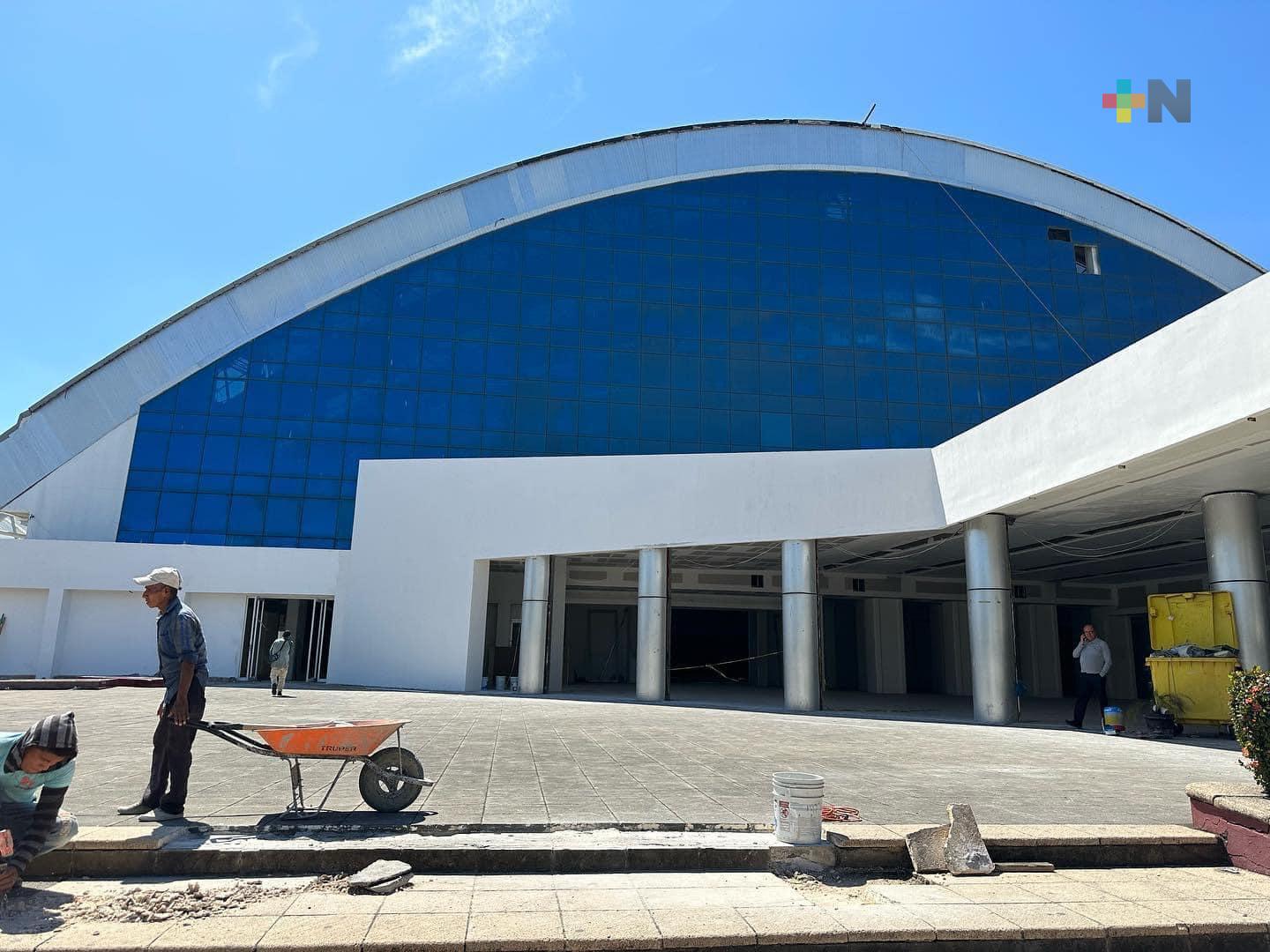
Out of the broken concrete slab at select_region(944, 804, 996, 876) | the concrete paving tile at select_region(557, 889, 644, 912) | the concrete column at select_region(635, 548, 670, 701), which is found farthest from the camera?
the concrete column at select_region(635, 548, 670, 701)

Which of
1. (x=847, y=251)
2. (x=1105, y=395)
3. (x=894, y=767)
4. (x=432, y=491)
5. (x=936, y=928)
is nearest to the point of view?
(x=936, y=928)

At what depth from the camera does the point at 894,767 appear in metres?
8.85

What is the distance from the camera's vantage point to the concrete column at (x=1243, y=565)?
1244 centimetres

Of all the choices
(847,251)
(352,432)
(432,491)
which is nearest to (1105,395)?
(432,491)

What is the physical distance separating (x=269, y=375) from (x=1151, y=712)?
2754 centimetres

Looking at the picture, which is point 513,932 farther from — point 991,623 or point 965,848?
point 991,623

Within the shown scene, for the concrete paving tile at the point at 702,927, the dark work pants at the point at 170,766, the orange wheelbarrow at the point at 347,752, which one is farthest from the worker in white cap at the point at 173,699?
the concrete paving tile at the point at 702,927

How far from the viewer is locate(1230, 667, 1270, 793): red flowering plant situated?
217 inches

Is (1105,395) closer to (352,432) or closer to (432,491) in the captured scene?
(432,491)

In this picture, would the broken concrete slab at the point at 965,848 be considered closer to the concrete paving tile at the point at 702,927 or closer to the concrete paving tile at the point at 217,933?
the concrete paving tile at the point at 702,927

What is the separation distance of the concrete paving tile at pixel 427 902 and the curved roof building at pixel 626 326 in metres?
23.4

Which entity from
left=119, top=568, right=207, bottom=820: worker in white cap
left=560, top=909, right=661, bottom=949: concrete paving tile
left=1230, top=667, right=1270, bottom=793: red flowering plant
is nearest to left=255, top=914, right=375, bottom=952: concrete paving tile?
left=560, top=909, right=661, bottom=949: concrete paving tile

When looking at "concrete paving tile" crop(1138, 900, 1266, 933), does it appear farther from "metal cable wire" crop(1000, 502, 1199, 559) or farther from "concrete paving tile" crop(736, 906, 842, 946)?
"metal cable wire" crop(1000, 502, 1199, 559)

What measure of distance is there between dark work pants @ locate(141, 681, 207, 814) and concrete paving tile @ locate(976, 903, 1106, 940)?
5196 mm
